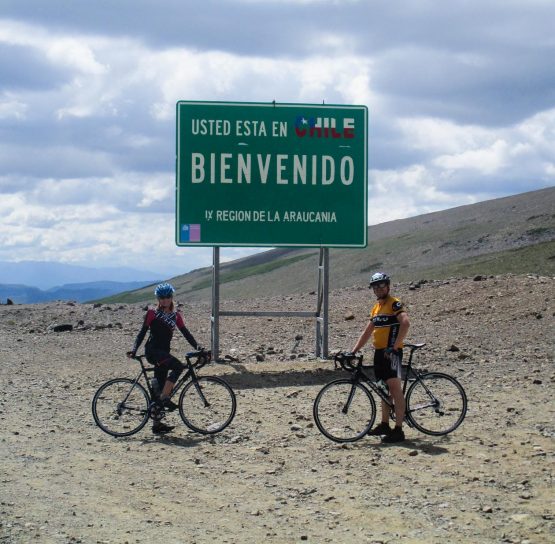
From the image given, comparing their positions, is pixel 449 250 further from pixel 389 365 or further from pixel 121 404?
pixel 389 365

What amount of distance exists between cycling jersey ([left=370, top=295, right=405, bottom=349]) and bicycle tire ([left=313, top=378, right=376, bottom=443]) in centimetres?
63

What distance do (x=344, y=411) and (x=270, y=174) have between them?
333 inches

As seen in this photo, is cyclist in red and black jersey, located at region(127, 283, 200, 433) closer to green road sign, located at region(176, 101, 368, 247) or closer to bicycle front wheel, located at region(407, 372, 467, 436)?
bicycle front wheel, located at region(407, 372, 467, 436)

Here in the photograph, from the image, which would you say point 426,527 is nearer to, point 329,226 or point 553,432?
point 553,432

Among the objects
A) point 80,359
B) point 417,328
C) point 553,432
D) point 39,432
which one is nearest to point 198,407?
point 39,432

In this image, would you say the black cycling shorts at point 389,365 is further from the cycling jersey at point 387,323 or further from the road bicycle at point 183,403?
the road bicycle at point 183,403

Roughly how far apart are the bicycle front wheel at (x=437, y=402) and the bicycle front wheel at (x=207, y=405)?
2.39m

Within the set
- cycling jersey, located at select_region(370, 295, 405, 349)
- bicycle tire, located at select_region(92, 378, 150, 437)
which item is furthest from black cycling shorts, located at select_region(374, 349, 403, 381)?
bicycle tire, located at select_region(92, 378, 150, 437)

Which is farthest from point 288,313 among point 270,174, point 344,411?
point 344,411

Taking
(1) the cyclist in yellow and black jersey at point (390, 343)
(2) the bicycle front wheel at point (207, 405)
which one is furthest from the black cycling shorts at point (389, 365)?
(2) the bicycle front wheel at point (207, 405)

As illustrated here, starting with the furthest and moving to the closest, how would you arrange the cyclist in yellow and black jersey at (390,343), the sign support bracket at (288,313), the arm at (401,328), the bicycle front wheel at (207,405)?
1. the sign support bracket at (288,313)
2. the bicycle front wheel at (207,405)
3. the cyclist in yellow and black jersey at (390,343)
4. the arm at (401,328)

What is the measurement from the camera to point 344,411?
11.4m

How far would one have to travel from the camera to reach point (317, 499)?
8805 mm

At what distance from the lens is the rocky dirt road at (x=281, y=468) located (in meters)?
7.79
